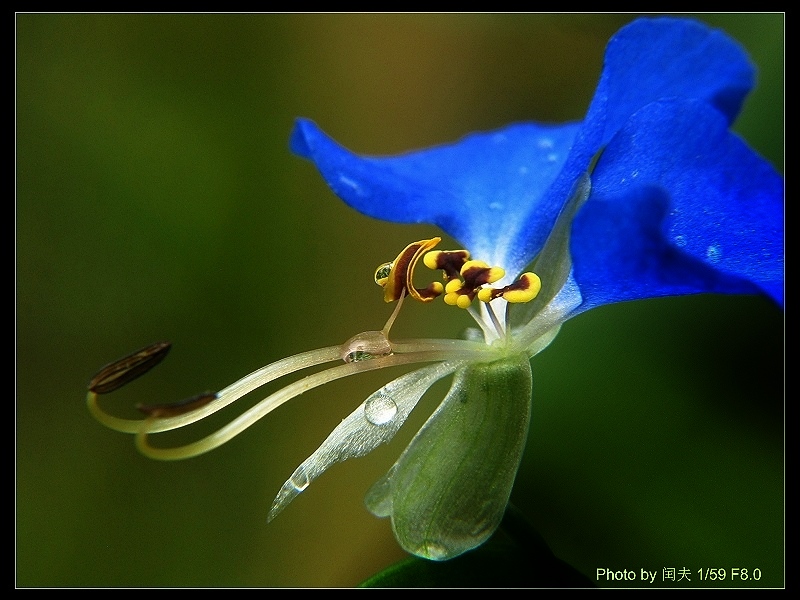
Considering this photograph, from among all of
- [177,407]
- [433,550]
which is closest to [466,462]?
[433,550]

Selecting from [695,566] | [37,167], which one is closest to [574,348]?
[695,566]

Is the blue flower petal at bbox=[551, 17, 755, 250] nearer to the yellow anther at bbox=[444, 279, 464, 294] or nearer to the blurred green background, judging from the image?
the yellow anther at bbox=[444, 279, 464, 294]

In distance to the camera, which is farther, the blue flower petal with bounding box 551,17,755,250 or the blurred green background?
the blurred green background

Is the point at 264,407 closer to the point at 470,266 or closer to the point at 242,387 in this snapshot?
the point at 242,387

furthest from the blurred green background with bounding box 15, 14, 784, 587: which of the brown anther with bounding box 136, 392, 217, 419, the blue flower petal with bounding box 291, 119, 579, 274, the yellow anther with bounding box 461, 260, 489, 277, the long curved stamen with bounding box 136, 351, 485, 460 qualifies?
the brown anther with bounding box 136, 392, 217, 419

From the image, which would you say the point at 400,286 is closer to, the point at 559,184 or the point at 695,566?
the point at 559,184

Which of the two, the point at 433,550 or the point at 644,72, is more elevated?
the point at 644,72
